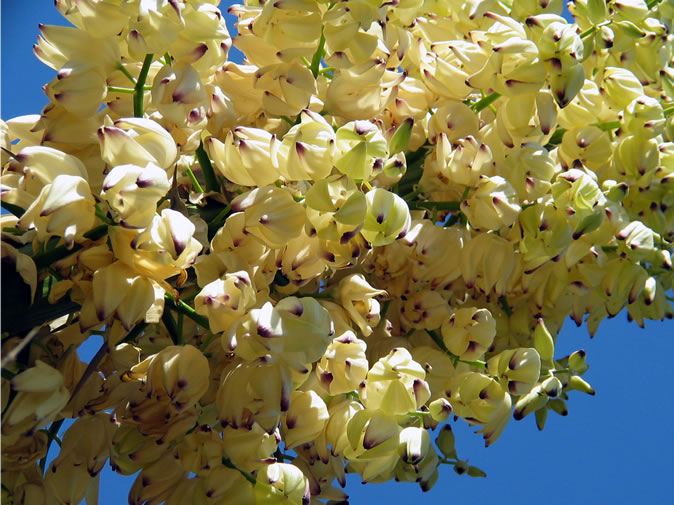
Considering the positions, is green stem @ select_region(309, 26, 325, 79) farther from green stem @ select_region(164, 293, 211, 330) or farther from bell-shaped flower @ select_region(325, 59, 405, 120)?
green stem @ select_region(164, 293, 211, 330)

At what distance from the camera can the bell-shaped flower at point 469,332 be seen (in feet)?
1.35

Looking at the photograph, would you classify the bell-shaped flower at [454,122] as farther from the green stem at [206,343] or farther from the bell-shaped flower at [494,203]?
the green stem at [206,343]

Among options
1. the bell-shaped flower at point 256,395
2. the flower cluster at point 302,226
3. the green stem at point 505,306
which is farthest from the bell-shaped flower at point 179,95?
the green stem at point 505,306

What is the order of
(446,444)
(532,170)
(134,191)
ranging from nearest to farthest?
(134,191)
(532,170)
(446,444)

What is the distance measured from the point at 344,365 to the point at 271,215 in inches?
2.9

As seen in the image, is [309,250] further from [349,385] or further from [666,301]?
[666,301]

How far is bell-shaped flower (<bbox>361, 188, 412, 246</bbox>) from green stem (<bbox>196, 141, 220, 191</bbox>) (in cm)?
9

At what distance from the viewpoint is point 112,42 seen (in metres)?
0.35

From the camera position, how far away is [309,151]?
323 mm

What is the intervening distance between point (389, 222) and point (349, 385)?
0.25 feet

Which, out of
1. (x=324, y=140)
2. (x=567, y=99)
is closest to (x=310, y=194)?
(x=324, y=140)

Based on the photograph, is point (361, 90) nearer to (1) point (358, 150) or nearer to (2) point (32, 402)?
(1) point (358, 150)

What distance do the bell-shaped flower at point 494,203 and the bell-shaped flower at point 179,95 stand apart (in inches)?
5.1

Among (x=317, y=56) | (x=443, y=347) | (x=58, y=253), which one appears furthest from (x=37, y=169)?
(x=443, y=347)
